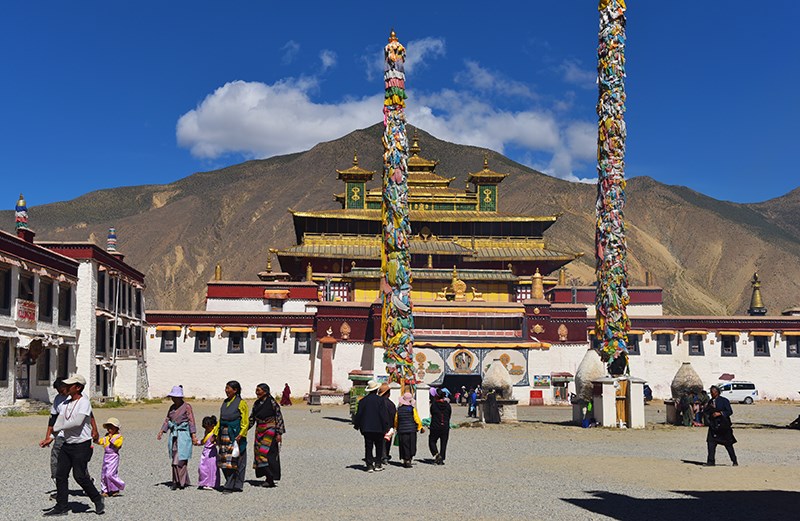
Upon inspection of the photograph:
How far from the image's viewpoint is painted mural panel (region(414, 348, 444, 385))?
47.4 meters

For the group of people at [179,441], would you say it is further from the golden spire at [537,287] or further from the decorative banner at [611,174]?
the golden spire at [537,287]

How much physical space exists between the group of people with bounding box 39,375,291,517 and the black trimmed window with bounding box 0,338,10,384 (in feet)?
67.8

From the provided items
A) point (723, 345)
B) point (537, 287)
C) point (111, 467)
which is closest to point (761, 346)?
point (723, 345)

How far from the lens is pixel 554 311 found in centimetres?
5184

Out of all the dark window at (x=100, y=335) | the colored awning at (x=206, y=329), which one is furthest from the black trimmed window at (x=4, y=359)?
the colored awning at (x=206, y=329)

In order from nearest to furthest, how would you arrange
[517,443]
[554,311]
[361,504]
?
[361,504], [517,443], [554,311]

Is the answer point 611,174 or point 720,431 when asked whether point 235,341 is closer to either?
point 611,174

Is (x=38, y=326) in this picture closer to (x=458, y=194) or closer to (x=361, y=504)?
(x=361, y=504)

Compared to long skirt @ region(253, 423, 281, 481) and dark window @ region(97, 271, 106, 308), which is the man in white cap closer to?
long skirt @ region(253, 423, 281, 481)

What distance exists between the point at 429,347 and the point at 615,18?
69.1ft

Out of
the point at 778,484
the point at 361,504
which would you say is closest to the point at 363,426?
the point at 361,504

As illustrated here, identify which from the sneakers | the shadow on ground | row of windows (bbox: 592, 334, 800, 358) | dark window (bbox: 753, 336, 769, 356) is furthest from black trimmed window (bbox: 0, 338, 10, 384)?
dark window (bbox: 753, 336, 769, 356)

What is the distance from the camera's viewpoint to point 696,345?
5378 cm

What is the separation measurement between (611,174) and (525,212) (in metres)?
130
